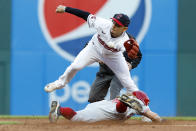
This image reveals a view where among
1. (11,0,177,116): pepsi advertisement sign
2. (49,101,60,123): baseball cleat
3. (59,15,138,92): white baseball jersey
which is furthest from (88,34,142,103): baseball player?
(11,0,177,116): pepsi advertisement sign

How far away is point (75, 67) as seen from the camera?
210 inches

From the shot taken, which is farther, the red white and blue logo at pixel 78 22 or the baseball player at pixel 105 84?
the red white and blue logo at pixel 78 22

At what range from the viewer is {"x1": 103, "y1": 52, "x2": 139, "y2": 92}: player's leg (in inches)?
215

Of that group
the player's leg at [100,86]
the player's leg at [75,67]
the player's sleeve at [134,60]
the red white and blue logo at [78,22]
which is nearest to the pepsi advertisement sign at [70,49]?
the red white and blue logo at [78,22]

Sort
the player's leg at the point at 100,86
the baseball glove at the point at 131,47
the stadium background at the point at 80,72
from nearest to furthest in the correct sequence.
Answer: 1. the baseball glove at the point at 131,47
2. the player's leg at the point at 100,86
3. the stadium background at the point at 80,72

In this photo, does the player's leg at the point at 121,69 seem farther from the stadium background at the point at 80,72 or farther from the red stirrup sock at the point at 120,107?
the stadium background at the point at 80,72

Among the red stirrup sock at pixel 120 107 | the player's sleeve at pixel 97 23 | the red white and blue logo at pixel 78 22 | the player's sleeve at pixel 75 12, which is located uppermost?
the red white and blue logo at pixel 78 22

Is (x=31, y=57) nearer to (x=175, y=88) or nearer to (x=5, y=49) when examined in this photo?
(x=5, y=49)

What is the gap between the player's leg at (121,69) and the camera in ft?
17.9

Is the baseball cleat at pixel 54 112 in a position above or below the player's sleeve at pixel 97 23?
below

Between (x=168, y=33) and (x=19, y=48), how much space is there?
7.75ft

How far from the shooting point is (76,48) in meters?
7.58

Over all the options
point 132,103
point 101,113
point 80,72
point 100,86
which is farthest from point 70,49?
point 132,103

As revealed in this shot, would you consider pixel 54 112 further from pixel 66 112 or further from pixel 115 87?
pixel 115 87
